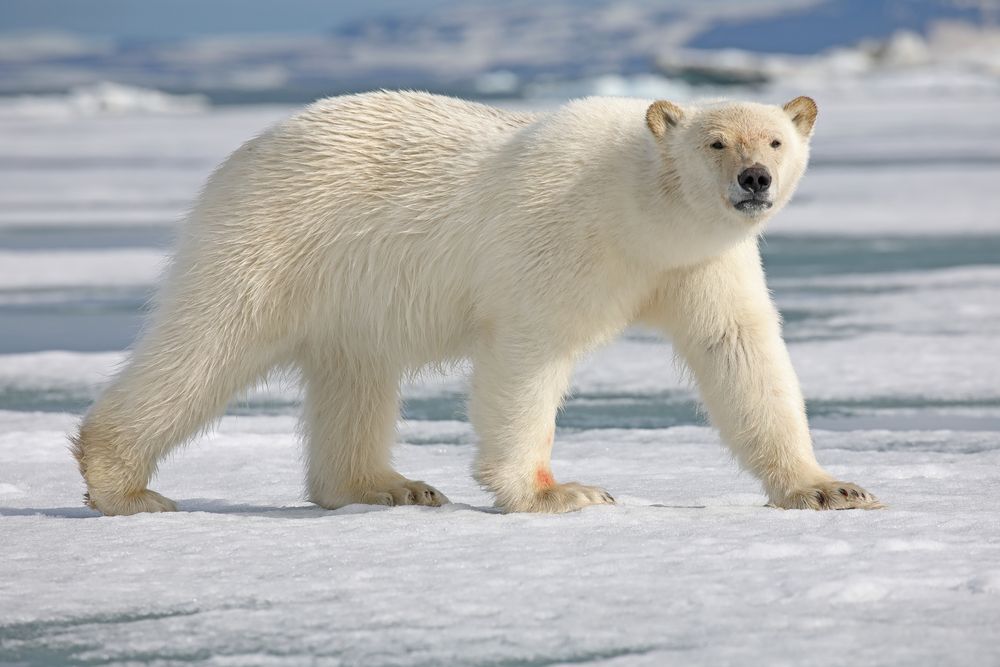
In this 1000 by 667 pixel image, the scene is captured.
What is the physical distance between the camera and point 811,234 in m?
12.3

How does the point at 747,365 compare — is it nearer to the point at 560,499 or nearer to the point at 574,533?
the point at 560,499

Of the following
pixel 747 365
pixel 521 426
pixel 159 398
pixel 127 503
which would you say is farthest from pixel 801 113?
pixel 127 503

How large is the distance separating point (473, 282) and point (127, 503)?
3.90 feet

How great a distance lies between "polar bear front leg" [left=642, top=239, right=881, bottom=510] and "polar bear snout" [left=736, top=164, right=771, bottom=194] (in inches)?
13.3

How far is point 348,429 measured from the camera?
4.72m

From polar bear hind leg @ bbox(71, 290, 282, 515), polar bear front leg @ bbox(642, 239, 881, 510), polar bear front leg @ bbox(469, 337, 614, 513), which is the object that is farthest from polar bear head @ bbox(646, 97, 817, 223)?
polar bear hind leg @ bbox(71, 290, 282, 515)

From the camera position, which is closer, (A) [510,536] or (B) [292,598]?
(B) [292,598]

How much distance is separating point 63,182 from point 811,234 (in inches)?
374

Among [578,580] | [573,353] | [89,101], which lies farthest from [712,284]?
[89,101]

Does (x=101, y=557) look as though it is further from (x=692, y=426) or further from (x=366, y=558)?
(x=692, y=426)

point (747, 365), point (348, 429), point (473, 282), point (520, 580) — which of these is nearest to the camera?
point (520, 580)

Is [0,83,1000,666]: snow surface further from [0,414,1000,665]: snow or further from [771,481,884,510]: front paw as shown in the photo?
[771,481,884,510]: front paw

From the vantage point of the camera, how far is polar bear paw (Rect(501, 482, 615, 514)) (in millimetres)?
4172

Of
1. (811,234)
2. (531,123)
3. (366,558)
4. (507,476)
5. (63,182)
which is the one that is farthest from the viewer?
(63,182)
